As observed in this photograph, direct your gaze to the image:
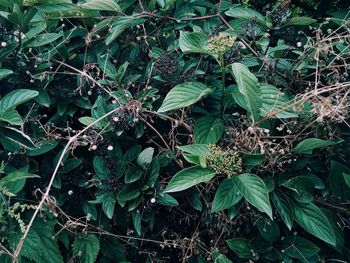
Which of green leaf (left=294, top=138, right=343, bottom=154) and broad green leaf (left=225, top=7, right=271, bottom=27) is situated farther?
broad green leaf (left=225, top=7, right=271, bottom=27)

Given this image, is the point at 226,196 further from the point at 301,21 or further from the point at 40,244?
the point at 301,21

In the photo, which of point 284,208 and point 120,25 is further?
point 120,25

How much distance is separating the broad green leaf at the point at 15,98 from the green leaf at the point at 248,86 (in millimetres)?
496

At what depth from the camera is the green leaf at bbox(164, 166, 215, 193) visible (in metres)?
→ 1.11

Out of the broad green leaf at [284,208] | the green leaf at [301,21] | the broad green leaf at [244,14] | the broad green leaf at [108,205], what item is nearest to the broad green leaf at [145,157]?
the broad green leaf at [108,205]

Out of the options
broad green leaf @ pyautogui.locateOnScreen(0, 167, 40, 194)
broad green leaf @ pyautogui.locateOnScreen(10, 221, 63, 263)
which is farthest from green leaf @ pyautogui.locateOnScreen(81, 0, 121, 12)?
broad green leaf @ pyautogui.locateOnScreen(10, 221, 63, 263)

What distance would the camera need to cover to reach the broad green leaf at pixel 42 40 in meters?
1.31

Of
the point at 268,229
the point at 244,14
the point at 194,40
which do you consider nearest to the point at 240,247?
the point at 268,229

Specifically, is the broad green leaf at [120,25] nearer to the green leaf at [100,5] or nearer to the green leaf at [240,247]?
the green leaf at [100,5]

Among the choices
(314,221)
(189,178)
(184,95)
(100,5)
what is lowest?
(314,221)

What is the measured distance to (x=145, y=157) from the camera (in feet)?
4.02

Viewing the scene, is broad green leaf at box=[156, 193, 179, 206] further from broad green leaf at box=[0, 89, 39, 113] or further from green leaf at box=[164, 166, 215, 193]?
broad green leaf at box=[0, 89, 39, 113]

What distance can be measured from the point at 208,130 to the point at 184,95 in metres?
0.12

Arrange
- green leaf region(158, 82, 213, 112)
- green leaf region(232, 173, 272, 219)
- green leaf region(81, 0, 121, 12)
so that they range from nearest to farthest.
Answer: green leaf region(232, 173, 272, 219) < green leaf region(158, 82, 213, 112) < green leaf region(81, 0, 121, 12)
